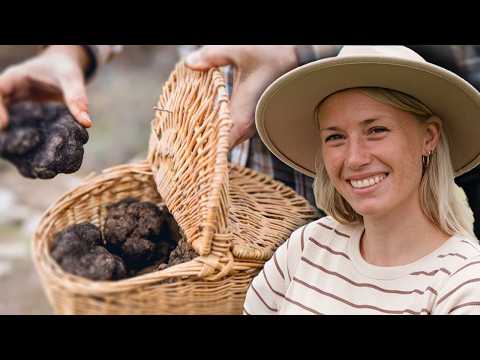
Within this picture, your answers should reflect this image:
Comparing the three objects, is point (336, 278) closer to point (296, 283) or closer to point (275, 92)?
point (296, 283)

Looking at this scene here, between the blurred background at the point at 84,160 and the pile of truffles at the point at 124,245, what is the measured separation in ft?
0.37

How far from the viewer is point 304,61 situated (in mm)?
1759

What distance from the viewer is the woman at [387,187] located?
1316mm

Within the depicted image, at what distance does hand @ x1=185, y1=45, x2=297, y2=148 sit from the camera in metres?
1.74

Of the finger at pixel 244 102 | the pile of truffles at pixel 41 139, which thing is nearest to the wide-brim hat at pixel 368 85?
the finger at pixel 244 102

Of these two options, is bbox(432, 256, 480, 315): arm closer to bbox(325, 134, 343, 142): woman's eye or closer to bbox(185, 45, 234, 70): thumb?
bbox(325, 134, 343, 142): woman's eye

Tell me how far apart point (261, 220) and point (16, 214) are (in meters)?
0.64

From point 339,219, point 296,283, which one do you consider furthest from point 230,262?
point 339,219

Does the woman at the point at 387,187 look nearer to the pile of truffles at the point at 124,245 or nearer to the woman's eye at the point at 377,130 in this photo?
the woman's eye at the point at 377,130

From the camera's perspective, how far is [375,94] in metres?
1.36

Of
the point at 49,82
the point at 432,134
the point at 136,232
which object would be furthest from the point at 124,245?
the point at 432,134

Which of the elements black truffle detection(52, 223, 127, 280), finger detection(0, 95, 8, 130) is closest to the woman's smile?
black truffle detection(52, 223, 127, 280)

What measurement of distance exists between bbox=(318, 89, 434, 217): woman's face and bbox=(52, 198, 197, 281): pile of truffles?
1.44 ft

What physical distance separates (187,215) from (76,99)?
0.39 m
